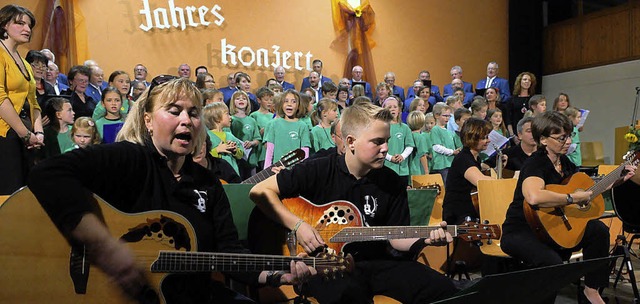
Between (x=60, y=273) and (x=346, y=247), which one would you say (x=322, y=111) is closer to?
(x=346, y=247)

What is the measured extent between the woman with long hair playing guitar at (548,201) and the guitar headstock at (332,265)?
1.70 m

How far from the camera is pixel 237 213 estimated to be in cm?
302

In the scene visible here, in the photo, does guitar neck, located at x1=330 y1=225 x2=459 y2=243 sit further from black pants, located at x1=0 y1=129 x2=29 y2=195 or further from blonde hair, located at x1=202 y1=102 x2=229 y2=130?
blonde hair, located at x1=202 y1=102 x2=229 y2=130

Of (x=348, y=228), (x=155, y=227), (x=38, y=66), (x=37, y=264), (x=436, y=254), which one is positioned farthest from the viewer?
(x=38, y=66)

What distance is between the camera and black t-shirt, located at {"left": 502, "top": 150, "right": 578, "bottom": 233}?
3728mm

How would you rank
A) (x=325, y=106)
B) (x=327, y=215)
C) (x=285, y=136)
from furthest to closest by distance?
(x=325, y=106)
(x=285, y=136)
(x=327, y=215)

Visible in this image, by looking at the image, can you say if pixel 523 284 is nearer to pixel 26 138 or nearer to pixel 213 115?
pixel 26 138

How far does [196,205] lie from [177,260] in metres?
0.27

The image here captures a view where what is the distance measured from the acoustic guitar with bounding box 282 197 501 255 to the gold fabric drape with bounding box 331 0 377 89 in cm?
1002

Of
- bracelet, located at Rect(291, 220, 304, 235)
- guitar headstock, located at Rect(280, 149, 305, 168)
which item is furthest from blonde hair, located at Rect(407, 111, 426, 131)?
bracelet, located at Rect(291, 220, 304, 235)

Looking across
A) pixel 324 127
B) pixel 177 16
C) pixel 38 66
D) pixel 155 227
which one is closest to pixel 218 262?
pixel 155 227

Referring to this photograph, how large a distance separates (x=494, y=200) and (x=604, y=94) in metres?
10.4

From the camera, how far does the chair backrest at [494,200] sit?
13.5 ft

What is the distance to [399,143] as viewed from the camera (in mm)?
7270
